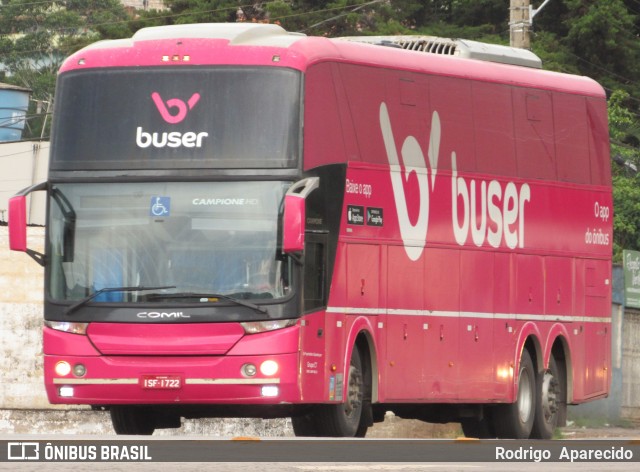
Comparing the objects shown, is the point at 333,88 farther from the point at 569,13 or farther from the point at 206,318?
the point at 569,13

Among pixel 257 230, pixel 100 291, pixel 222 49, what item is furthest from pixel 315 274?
pixel 222 49

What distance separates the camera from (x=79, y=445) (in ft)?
45.2

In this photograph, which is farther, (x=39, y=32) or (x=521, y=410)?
(x=39, y=32)

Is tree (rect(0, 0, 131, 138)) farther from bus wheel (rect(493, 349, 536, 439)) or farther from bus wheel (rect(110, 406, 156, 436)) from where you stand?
bus wheel (rect(110, 406, 156, 436))

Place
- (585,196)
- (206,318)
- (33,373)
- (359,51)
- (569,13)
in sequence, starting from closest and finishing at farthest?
1. (206,318)
2. (359,51)
3. (585,196)
4. (33,373)
5. (569,13)

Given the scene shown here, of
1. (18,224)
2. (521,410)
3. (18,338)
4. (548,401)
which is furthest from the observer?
(18,338)

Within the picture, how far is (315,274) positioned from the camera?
1791 centimetres

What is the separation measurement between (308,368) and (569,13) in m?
38.0

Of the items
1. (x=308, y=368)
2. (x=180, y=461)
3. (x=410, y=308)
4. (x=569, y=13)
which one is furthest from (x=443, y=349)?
(x=569, y=13)

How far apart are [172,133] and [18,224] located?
165 centimetres

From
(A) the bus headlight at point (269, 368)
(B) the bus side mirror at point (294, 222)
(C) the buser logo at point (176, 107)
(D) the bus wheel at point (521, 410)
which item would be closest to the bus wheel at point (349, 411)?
(A) the bus headlight at point (269, 368)

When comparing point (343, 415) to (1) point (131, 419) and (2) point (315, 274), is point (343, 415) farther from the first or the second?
(1) point (131, 419)

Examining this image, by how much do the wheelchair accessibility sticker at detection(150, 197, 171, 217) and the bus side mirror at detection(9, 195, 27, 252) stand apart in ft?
3.85

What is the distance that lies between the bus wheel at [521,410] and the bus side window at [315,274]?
4460mm
